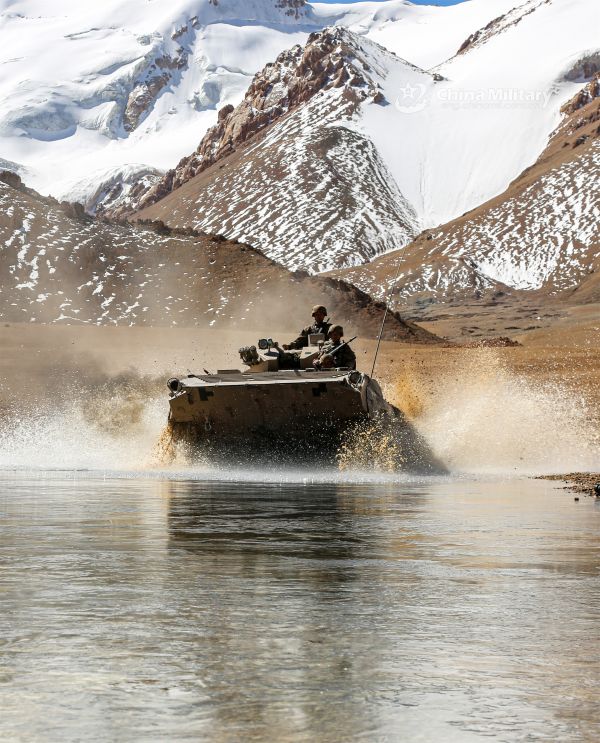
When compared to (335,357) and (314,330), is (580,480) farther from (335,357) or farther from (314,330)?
(314,330)

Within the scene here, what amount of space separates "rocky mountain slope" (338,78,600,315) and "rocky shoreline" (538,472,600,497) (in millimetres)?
130347

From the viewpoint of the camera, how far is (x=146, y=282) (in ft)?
327

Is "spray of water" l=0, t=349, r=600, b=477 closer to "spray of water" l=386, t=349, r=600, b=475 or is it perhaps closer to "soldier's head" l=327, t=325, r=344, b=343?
Result: "spray of water" l=386, t=349, r=600, b=475

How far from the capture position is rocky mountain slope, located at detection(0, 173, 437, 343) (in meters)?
92.2

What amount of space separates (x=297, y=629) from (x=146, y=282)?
9247 cm

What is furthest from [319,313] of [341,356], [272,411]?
[272,411]

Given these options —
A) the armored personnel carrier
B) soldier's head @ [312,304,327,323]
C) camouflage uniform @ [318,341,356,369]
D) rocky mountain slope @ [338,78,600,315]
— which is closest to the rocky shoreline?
the armored personnel carrier

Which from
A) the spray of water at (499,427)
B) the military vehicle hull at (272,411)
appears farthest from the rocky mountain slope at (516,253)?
the military vehicle hull at (272,411)

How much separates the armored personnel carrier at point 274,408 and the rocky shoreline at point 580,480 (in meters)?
4.07

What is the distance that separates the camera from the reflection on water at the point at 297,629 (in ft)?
20.7

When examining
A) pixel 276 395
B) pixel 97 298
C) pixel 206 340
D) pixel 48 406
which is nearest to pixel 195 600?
pixel 276 395

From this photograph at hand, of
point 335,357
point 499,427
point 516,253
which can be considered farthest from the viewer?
point 516,253

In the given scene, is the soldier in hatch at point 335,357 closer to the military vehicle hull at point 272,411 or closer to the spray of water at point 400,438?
the military vehicle hull at point 272,411

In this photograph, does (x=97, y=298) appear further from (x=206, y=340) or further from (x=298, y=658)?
(x=298, y=658)
